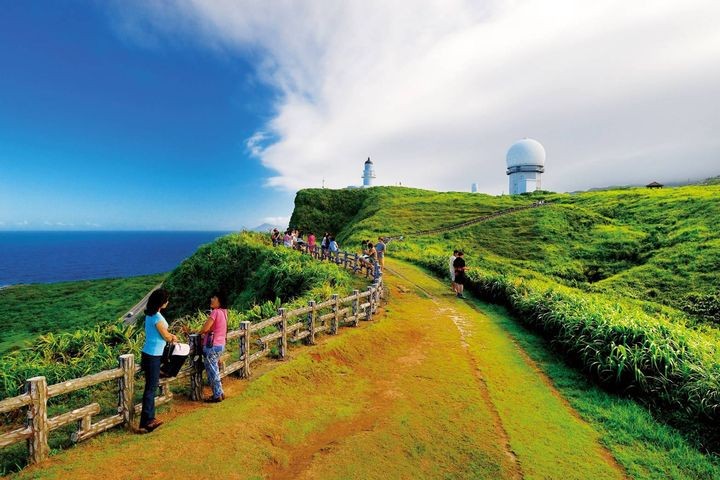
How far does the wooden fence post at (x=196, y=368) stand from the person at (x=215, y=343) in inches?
6.9

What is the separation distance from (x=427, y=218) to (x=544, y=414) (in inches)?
1983

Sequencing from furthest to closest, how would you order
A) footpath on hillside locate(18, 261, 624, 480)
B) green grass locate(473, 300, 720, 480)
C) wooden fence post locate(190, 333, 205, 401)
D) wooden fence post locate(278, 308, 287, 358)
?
1. wooden fence post locate(278, 308, 287, 358)
2. wooden fence post locate(190, 333, 205, 401)
3. green grass locate(473, 300, 720, 480)
4. footpath on hillside locate(18, 261, 624, 480)

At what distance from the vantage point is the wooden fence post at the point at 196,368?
755 centimetres

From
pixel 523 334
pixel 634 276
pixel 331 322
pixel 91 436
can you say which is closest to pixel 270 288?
pixel 331 322

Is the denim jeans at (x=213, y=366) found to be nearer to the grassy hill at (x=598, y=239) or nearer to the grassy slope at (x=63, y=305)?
the grassy hill at (x=598, y=239)

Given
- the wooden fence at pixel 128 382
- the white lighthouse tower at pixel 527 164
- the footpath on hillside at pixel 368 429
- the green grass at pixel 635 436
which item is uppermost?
the white lighthouse tower at pixel 527 164

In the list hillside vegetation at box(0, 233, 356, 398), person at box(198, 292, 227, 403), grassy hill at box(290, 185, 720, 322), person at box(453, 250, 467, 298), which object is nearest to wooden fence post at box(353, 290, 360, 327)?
hillside vegetation at box(0, 233, 356, 398)

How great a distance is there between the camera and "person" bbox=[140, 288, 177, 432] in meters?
6.32

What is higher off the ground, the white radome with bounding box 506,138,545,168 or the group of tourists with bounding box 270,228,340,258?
the white radome with bounding box 506,138,545,168

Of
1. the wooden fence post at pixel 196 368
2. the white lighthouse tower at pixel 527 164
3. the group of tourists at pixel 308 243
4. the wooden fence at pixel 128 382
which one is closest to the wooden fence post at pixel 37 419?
the wooden fence at pixel 128 382

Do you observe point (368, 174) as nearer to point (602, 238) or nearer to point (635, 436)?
point (602, 238)

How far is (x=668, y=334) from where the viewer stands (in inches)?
400

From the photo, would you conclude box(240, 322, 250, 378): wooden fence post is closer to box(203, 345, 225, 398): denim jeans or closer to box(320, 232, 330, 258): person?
box(203, 345, 225, 398): denim jeans

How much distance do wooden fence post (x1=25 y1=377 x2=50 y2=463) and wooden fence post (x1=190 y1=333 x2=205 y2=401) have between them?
245 cm
